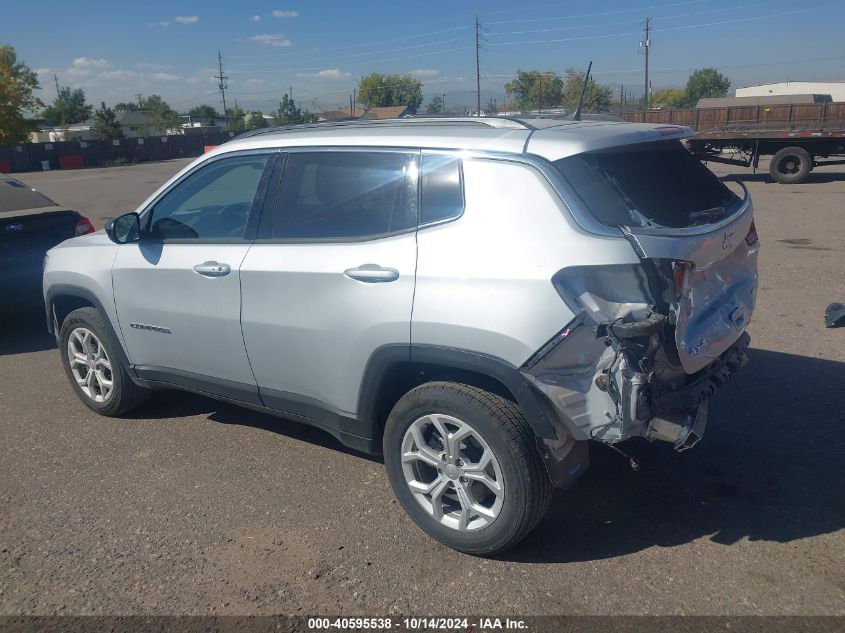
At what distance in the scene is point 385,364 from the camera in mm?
3357

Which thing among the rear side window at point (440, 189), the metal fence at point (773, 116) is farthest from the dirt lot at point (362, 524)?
the metal fence at point (773, 116)

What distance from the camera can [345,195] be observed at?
3699 mm

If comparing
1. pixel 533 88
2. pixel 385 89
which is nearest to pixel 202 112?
pixel 385 89

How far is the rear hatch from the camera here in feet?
9.68

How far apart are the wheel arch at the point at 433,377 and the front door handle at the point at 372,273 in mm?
312

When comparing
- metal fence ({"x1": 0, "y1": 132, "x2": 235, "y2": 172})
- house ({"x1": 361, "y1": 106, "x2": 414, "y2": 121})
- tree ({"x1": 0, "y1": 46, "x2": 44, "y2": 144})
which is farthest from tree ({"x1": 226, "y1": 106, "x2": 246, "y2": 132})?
house ({"x1": 361, "y1": 106, "x2": 414, "y2": 121})

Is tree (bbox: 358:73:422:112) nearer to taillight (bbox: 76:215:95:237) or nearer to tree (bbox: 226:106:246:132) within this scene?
tree (bbox: 226:106:246:132)

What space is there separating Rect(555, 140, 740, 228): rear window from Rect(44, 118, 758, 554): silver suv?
0.01 meters

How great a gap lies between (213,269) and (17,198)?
438 centimetres

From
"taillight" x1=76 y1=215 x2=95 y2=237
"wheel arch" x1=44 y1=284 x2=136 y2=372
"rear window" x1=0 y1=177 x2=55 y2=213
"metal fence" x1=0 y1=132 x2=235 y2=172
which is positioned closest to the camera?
"wheel arch" x1=44 y1=284 x2=136 y2=372

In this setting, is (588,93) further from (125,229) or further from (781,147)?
(125,229)

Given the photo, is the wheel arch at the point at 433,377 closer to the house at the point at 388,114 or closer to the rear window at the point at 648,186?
the rear window at the point at 648,186

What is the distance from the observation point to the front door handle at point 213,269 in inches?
156

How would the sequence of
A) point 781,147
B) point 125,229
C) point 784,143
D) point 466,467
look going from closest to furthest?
point 466,467
point 125,229
point 784,143
point 781,147
